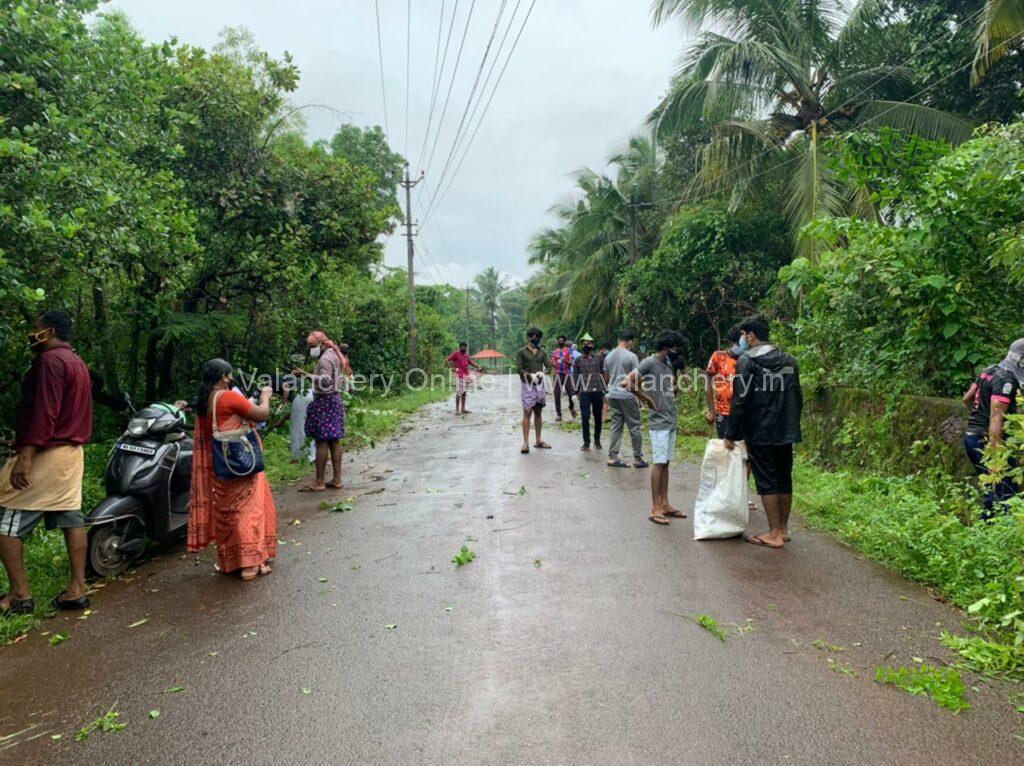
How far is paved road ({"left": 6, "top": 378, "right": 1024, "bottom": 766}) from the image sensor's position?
8.66 feet

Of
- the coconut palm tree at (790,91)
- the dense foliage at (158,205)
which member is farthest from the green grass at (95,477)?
the coconut palm tree at (790,91)

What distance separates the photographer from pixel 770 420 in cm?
502

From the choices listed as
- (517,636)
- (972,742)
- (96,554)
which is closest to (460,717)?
(517,636)

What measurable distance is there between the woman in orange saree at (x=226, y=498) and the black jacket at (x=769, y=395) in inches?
144

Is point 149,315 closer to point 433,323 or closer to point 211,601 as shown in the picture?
point 211,601

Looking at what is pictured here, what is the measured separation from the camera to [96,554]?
4.62 m

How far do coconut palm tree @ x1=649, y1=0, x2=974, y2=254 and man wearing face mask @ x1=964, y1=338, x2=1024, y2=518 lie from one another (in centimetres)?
876

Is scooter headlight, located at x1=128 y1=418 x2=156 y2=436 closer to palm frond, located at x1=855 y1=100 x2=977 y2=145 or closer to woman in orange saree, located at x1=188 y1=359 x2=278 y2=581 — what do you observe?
woman in orange saree, located at x1=188 y1=359 x2=278 y2=581

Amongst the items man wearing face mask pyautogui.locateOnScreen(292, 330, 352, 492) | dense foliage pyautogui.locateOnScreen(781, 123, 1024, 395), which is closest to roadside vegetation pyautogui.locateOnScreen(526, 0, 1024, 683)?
dense foliage pyautogui.locateOnScreen(781, 123, 1024, 395)

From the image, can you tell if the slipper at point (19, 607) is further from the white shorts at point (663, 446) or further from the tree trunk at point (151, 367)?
the tree trunk at point (151, 367)

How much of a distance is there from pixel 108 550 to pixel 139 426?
36.9 inches

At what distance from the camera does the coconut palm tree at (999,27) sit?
30.2 ft

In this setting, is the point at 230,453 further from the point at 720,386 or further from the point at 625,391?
the point at 625,391

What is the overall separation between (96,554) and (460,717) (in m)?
3.32
